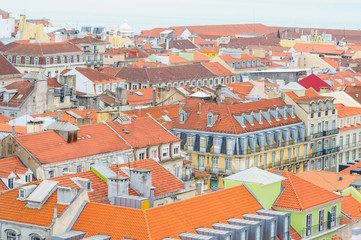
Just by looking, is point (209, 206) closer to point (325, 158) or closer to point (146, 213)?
point (146, 213)

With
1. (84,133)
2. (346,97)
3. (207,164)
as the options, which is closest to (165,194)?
(84,133)

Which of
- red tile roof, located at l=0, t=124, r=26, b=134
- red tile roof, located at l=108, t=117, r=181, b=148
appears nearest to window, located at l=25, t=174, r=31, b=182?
red tile roof, located at l=108, t=117, r=181, b=148

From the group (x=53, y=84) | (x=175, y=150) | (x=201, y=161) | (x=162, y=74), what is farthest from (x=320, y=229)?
(x=162, y=74)

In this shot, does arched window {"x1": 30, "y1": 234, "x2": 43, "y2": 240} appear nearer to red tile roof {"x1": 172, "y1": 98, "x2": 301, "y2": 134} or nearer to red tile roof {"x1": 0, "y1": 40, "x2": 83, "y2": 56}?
red tile roof {"x1": 172, "y1": 98, "x2": 301, "y2": 134}

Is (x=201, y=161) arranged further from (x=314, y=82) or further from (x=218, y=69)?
(x=218, y=69)

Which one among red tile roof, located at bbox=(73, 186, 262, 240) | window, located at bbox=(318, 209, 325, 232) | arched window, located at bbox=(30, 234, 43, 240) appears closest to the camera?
red tile roof, located at bbox=(73, 186, 262, 240)

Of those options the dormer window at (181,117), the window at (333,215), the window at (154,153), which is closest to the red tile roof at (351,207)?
the window at (333,215)

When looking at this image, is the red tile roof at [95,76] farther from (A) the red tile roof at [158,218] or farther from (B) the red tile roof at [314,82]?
(A) the red tile roof at [158,218]

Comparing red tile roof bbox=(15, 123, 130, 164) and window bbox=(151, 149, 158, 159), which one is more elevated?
red tile roof bbox=(15, 123, 130, 164)
